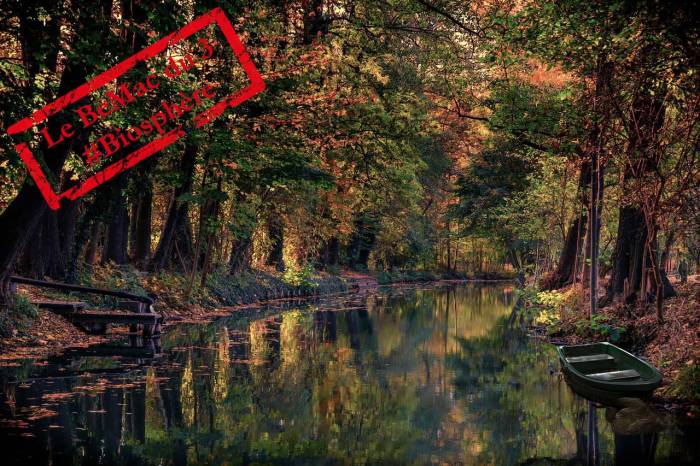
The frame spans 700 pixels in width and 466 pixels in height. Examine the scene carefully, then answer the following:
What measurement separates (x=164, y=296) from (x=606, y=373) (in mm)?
15173

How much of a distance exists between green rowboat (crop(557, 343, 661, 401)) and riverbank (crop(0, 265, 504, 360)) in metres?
9.90

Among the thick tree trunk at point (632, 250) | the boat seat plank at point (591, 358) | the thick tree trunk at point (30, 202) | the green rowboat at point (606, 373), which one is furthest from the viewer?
Answer: the thick tree trunk at point (632, 250)

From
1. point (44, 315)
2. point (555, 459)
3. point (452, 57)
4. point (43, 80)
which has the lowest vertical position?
point (555, 459)

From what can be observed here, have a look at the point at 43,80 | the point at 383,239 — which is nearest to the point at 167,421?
the point at 43,80

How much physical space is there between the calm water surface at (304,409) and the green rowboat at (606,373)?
1.07 ft

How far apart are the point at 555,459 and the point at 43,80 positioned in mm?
10282

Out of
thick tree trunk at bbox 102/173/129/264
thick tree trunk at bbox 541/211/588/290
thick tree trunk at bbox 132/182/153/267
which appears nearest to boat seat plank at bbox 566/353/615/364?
thick tree trunk at bbox 102/173/129/264

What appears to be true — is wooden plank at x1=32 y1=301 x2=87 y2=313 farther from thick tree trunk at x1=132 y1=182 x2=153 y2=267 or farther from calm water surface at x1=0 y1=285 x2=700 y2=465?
thick tree trunk at x1=132 y1=182 x2=153 y2=267

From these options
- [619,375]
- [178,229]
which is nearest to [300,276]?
[178,229]

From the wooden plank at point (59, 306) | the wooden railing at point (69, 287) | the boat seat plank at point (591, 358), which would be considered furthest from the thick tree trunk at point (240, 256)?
the boat seat plank at point (591, 358)

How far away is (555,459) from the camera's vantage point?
913 centimetres

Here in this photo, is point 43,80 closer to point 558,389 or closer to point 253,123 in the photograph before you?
point 253,123

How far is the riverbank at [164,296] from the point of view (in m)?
15.6

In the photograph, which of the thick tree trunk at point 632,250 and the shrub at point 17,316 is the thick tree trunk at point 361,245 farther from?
the shrub at point 17,316
